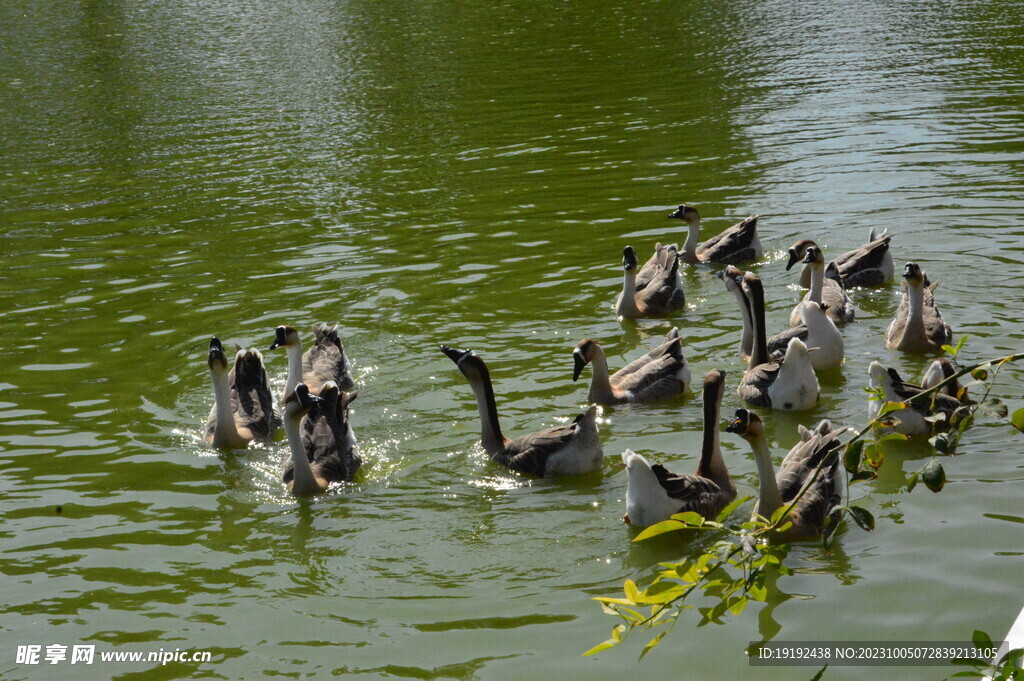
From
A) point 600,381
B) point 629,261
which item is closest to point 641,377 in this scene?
point 600,381

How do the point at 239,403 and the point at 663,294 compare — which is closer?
the point at 239,403

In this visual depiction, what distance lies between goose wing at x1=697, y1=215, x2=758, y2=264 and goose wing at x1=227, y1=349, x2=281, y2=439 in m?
6.82

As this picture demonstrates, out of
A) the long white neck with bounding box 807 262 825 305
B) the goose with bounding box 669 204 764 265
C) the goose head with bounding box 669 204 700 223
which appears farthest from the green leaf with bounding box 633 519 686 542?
the goose head with bounding box 669 204 700 223

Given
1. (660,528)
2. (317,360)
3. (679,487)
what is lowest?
(679,487)

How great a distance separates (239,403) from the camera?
11.9 meters

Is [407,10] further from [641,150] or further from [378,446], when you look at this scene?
[378,446]

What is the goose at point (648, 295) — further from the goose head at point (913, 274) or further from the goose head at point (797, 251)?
the goose head at point (913, 274)

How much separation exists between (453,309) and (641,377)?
363cm

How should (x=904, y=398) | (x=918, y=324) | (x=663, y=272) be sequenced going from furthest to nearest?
(x=663, y=272) → (x=918, y=324) → (x=904, y=398)

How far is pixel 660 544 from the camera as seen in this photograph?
8406 mm

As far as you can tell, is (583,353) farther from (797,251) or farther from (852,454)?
(852,454)

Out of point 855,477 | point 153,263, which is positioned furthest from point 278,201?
point 855,477

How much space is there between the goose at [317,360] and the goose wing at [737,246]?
5.70m

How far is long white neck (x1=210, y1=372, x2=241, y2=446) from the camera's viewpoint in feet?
35.7
